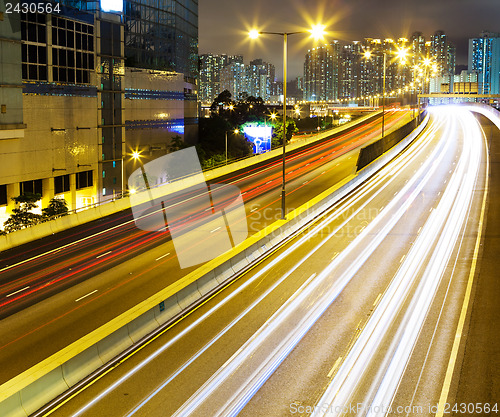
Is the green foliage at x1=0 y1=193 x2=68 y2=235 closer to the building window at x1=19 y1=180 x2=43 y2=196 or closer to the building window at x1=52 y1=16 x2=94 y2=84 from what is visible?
the building window at x1=19 y1=180 x2=43 y2=196

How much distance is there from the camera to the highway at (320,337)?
13.5 m

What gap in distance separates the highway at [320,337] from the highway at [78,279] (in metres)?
2.75

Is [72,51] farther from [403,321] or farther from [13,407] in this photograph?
[13,407]

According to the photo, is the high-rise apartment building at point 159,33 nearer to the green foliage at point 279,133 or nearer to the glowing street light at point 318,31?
the green foliage at point 279,133

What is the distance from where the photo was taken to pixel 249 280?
23.2 meters

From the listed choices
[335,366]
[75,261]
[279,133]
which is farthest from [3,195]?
[279,133]

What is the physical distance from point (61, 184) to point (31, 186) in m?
3.44

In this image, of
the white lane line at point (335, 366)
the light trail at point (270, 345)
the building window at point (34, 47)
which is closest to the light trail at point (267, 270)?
the light trail at point (270, 345)

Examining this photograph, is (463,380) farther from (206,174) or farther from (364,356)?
(206,174)

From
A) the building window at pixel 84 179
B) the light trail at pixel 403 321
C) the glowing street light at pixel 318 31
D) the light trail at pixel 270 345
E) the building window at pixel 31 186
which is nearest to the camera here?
the light trail at pixel 270 345

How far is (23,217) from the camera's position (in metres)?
36.4

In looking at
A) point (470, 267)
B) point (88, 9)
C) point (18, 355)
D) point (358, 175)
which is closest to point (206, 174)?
point (358, 175)

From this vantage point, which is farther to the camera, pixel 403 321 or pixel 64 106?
pixel 64 106

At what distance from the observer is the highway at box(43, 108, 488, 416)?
13521 millimetres
